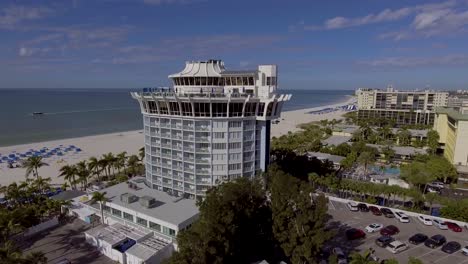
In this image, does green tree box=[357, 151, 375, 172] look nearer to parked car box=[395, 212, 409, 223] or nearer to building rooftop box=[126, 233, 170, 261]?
parked car box=[395, 212, 409, 223]

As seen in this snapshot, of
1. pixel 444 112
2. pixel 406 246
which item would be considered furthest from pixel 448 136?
pixel 406 246

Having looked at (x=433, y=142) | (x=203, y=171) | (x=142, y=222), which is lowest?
(x=142, y=222)

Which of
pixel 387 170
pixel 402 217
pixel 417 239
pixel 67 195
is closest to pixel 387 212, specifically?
pixel 402 217

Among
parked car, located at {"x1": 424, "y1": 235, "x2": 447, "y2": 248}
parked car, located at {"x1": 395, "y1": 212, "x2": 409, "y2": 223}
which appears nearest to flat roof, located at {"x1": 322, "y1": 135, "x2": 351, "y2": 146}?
parked car, located at {"x1": 395, "y1": 212, "x2": 409, "y2": 223}

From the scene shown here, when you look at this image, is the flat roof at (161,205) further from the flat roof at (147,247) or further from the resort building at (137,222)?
the flat roof at (147,247)

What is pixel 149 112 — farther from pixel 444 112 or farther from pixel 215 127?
pixel 444 112

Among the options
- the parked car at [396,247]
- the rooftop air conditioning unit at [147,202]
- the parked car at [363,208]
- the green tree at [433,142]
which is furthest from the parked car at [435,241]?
the green tree at [433,142]

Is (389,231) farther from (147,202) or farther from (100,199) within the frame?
(100,199)
